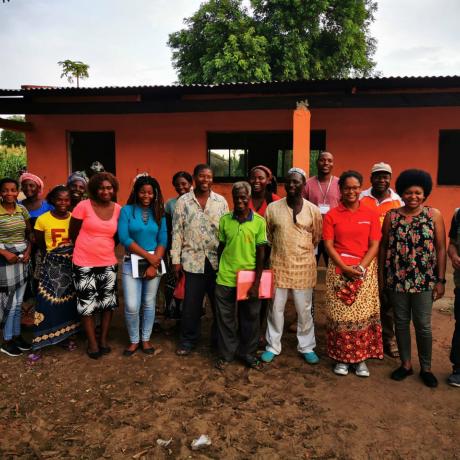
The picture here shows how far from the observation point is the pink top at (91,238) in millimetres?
3258

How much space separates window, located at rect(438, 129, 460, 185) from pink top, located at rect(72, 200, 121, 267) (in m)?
6.58

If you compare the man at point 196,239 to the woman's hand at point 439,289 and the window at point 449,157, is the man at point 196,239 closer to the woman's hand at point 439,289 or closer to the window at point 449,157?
the woman's hand at point 439,289

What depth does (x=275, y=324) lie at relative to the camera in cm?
341

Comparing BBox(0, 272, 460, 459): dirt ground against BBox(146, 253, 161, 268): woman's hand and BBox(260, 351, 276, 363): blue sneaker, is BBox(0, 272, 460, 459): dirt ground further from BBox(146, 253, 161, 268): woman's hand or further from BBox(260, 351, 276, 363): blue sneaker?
BBox(146, 253, 161, 268): woman's hand

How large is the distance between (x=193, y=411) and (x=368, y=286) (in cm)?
160

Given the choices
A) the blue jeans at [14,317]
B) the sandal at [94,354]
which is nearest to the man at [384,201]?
the sandal at [94,354]

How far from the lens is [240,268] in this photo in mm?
3230

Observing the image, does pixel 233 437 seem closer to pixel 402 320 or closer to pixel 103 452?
pixel 103 452

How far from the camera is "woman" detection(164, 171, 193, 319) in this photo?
3.94 meters

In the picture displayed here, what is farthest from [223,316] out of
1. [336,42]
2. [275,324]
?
[336,42]

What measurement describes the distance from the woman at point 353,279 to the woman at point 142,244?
1.43 metres

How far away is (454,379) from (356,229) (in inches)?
54.1

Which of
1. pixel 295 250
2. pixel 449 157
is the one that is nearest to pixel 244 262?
pixel 295 250

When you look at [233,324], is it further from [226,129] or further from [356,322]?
[226,129]
